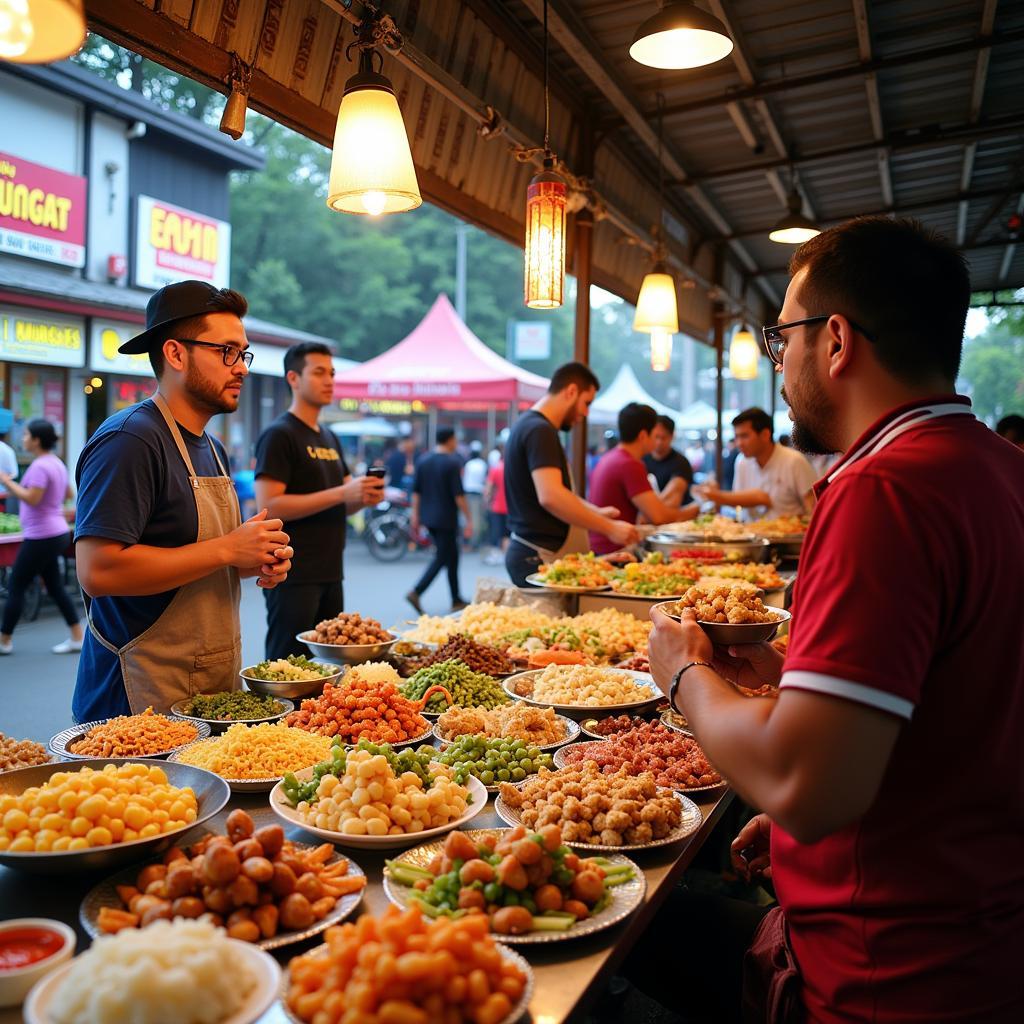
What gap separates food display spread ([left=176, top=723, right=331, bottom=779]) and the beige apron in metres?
0.56

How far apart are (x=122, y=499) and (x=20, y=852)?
1.32m

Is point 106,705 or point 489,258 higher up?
point 489,258

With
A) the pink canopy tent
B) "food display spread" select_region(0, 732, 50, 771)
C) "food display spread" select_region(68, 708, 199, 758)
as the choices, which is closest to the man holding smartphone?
"food display spread" select_region(68, 708, 199, 758)

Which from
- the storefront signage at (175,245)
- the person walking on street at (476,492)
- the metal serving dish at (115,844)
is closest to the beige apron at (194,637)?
the metal serving dish at (115,844)

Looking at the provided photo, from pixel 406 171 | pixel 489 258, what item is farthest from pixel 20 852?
pixel 489 258

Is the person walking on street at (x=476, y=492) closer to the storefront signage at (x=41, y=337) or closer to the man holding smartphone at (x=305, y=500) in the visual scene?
the storefront signage at (x=41, y=337)

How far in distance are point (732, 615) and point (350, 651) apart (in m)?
1.70

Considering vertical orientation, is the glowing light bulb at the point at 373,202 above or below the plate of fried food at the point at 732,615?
above

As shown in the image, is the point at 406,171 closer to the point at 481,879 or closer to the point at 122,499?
the point at 122,499

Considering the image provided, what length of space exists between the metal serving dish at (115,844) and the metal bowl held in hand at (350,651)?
4.66ft

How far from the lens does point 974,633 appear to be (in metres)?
1.57

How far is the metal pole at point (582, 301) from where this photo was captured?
7.43m

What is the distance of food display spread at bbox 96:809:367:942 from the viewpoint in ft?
5.30

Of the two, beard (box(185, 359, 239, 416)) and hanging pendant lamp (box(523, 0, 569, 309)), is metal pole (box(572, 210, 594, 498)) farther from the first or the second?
beard (box(185, 359, 239, 416))
